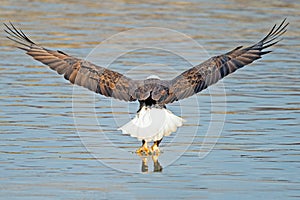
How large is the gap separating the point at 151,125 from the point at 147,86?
14.6 inches

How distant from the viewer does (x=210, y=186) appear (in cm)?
838

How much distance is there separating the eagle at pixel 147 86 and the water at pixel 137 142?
0.97 feet

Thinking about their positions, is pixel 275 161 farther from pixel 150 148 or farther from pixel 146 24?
pixel 146 24

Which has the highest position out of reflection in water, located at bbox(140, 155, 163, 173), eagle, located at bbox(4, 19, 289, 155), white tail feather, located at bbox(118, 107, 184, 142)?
eagle, located at bbox(4, 19, 289, 155)

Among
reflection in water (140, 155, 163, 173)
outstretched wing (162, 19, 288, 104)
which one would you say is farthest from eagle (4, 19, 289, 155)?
reflection in water (140, 155, 163, 173)

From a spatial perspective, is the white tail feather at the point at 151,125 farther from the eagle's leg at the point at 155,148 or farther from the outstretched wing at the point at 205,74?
the eagle's leg at the point at 155,148

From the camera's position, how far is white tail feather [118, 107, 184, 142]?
31.3 feet

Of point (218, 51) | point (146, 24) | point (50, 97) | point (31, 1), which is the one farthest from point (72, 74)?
point (31, 1)

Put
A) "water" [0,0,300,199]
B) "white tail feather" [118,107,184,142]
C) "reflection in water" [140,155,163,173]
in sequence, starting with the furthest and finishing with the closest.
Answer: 1. "white tail feather" [118,107,184,142]
2. "reflection in water" [140,155,163,173]
3. "water" [0,0,300,199]

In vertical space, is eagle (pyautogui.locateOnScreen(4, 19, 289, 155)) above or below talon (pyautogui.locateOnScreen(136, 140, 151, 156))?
above

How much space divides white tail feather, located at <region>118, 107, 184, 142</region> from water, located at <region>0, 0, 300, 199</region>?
0.85ft

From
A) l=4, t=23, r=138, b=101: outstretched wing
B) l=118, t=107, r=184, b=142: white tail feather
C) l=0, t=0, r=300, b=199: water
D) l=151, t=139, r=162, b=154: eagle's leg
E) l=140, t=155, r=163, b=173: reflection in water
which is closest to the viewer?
l=0, t=0, r=300, b=199: water

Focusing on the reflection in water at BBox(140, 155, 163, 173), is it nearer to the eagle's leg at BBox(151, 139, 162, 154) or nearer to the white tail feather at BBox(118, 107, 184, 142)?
the eagle's leg at BBox(151, 139, 162, 154)

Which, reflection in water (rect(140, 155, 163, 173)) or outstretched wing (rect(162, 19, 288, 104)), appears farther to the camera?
outstretched wing (rect(162, 19, 288, 104))
